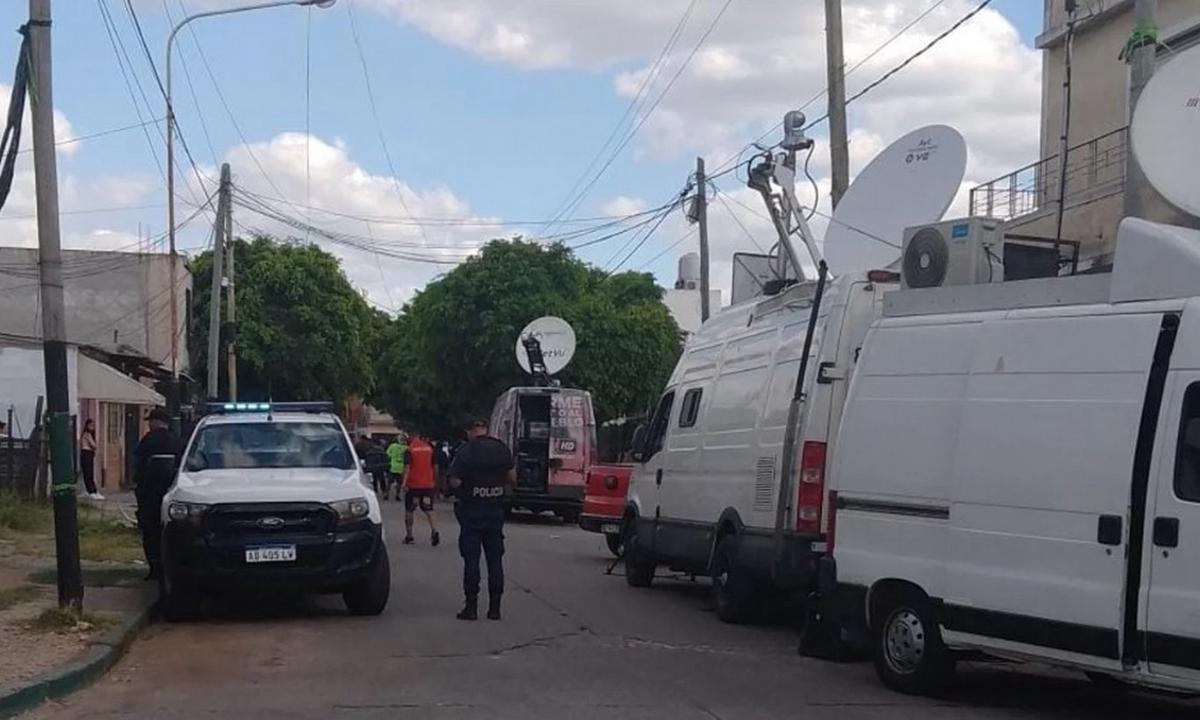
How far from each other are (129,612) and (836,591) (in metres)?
6.21

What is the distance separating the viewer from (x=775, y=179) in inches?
791

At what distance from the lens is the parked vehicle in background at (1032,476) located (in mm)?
8367

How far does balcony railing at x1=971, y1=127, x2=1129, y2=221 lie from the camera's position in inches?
845

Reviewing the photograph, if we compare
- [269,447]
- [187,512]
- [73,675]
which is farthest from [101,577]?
[73,675]

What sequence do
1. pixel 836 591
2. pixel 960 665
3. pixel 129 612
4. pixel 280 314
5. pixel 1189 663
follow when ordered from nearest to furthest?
pixel 1189 663 < pixel 836 591 < pixel 960 665 < pixel 129 612 < pixel 280 314

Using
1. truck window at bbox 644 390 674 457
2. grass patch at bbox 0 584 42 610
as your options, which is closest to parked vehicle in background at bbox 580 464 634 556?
truck window at bbox 644 390 674 457

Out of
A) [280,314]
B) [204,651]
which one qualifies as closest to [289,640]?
[204,651]

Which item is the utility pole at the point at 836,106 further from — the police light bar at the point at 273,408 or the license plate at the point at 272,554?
the license plate at the point at 272,554

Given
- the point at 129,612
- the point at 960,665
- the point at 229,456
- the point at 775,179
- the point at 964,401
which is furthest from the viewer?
the point at 775,179

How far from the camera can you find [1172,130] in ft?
32.2

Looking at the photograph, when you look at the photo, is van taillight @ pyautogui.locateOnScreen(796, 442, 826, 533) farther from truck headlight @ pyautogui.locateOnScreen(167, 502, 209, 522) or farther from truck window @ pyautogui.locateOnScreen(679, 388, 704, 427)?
truck headlight @ pyautogui.locateOnScreen(167, 502, 209, 522)

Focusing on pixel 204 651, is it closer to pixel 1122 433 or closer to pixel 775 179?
pixel 1122 433

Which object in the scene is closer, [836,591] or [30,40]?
[836,591]

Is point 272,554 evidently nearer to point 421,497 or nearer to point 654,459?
point 654,459
